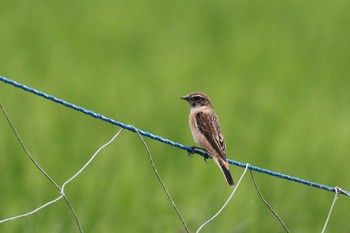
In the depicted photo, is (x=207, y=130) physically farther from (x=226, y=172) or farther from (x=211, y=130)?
(x=226, y=172)

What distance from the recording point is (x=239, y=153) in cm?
747

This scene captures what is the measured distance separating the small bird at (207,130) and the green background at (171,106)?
55 cm

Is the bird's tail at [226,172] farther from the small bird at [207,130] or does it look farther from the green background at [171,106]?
the green background at [171,106]

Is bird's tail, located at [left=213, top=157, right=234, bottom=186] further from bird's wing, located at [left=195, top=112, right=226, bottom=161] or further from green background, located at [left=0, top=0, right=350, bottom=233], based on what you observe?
green background, located at [left=0, top=0, right=350, bottom=233]

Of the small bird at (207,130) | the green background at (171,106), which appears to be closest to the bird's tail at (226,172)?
the small bird at (207,130)

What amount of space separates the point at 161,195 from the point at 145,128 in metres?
1.10

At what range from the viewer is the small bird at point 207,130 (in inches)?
210

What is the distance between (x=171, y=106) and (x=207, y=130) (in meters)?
2.49

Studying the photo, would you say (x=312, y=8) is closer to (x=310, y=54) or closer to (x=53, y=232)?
(x=310, y=54)

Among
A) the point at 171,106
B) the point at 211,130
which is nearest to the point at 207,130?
the point at 211,130

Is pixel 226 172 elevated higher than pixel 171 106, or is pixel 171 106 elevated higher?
pixel 171 106

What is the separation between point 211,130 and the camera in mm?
5551

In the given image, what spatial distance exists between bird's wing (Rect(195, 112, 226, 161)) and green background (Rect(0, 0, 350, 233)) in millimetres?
556

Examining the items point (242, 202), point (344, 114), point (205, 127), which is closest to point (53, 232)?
point (205, 127)
